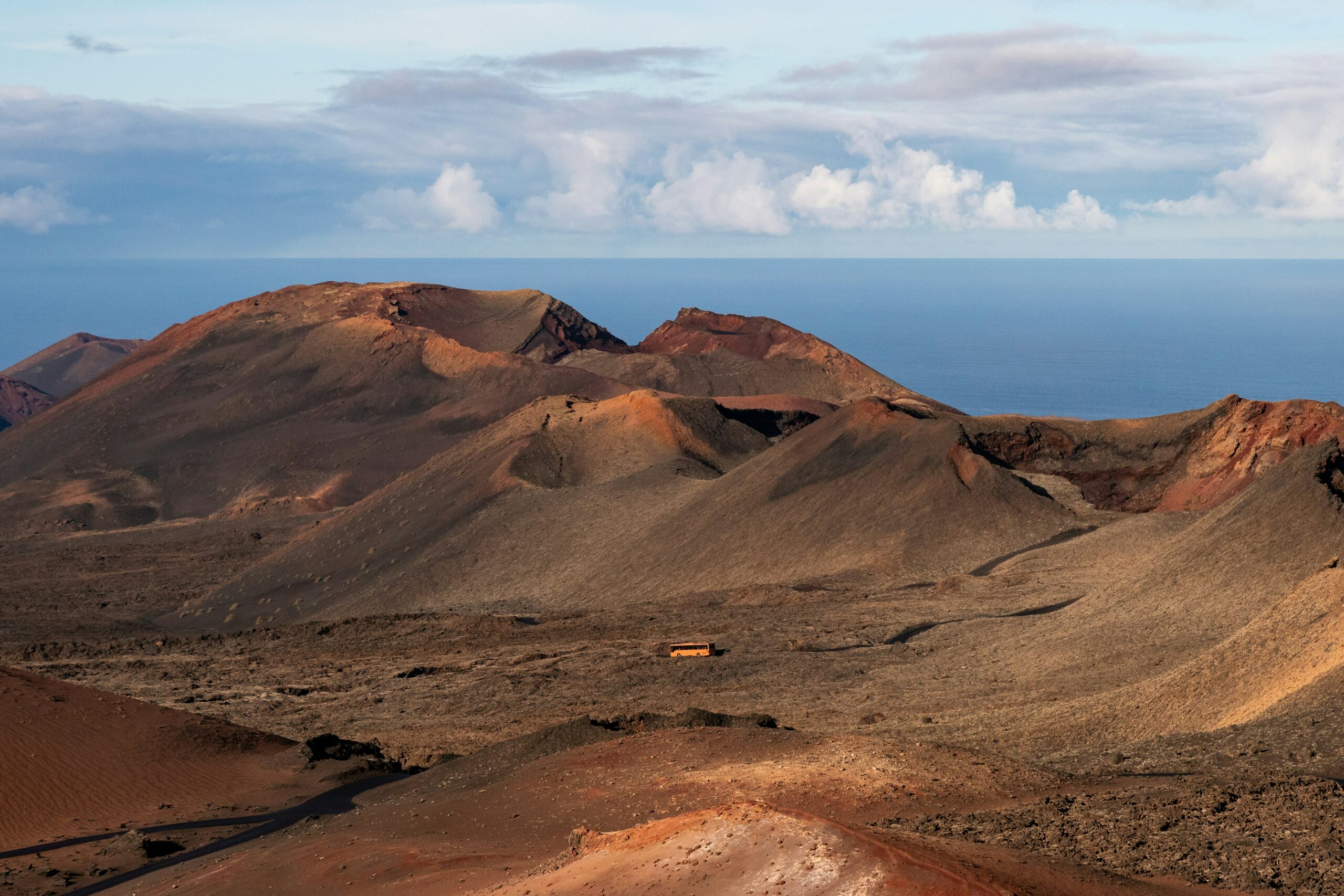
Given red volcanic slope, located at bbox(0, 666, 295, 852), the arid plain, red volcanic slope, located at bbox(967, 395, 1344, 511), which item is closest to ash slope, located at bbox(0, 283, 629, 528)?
the arid plain

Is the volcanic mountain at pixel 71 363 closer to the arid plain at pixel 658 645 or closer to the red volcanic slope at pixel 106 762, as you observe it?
the arid plain at pixel 658 645

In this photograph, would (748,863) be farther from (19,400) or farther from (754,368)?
(19,400)

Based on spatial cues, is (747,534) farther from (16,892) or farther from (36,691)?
(16,892)

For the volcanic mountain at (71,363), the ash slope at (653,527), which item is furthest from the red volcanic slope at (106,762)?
the volcanic mountain at (71,363)

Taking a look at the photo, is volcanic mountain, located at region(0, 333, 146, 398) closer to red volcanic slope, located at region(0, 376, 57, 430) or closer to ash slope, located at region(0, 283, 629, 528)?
red volcanic slope, located at region(0, 376, 57, 430)

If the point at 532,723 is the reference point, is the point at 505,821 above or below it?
above

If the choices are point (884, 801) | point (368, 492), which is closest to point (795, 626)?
point (884, 801)

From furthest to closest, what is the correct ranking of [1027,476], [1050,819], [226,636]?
[1027,476] < [226,636] < [1050,819]
